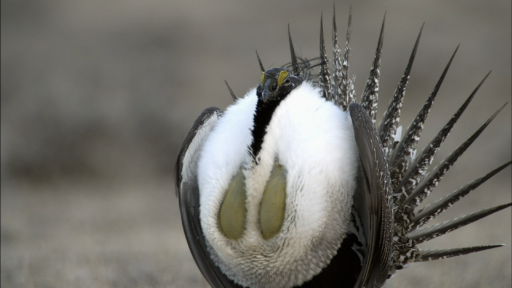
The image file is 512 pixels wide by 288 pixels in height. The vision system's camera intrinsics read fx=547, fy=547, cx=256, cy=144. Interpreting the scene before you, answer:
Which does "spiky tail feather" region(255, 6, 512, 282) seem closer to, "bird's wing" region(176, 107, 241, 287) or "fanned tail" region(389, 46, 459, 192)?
"fanned tail" region(389, 46, 459, 192)

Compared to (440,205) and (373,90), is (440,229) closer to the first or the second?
(440,205)

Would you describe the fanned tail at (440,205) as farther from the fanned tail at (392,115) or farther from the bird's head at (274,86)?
the bird's head at (274,86)

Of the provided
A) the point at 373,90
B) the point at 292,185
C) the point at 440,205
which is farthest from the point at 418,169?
the point at 292,185

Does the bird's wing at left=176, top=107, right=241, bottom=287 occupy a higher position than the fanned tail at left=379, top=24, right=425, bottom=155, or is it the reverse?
the fanned tail at left=379, top=24, right=425, bottom=155

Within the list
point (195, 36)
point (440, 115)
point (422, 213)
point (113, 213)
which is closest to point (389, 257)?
point (422, 213)

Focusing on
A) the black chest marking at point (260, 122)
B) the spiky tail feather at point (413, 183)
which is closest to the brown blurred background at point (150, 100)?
the spiky tail feather at point (413, 183)

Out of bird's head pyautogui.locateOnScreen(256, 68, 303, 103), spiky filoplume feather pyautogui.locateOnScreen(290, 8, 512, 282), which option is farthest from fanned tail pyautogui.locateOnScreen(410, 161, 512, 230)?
bird's head pyautogui.locateOnScreen(256, 68, 303, 103)

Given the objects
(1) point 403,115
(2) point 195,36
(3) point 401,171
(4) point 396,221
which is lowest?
(4) point 396,221

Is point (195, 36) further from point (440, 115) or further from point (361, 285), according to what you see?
point (361, 285)
